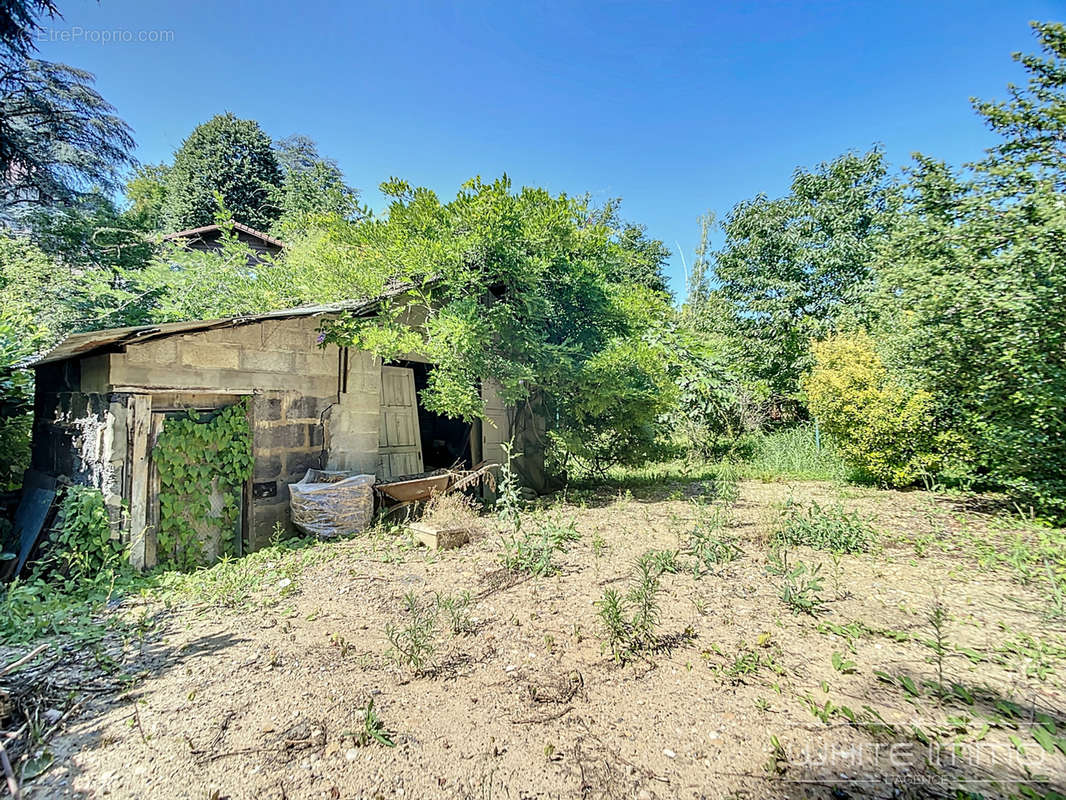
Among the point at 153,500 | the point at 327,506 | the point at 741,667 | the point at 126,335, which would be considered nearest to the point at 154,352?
the point at 126,335

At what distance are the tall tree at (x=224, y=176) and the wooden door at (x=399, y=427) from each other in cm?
1781

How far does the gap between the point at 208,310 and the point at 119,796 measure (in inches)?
331

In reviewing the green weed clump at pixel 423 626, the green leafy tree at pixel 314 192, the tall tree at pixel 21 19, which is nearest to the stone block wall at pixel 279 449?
the green weed clump at pixel 423 626

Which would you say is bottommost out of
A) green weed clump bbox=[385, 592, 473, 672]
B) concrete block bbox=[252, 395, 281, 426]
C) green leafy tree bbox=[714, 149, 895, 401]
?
green weed clump bbox=[385, 592, 473, 672]

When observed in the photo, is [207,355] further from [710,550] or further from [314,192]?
[314,192]

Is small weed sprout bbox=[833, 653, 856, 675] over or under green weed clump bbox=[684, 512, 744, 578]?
under

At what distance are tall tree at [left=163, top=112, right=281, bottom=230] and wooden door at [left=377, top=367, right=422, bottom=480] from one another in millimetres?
17807

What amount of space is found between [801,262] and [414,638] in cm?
1548

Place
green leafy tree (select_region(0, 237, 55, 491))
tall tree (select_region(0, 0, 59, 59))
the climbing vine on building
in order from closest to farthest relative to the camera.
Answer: the climbing vine on building < green leafy tree (select_region(0, 237, 55, 491)) < tall tree (select_region(0, 0, 59, 59))

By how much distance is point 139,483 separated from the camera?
4668 mm

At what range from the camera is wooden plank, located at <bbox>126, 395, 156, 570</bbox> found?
15.1ft

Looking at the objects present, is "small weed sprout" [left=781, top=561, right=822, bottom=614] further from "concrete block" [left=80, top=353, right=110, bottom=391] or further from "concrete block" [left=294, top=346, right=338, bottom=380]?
"concrete block" [left=80, top=353, right=110, bottom=391]

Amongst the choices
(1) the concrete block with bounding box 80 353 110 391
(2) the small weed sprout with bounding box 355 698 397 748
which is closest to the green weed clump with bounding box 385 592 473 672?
(2) the small weed sprout with bounding box 355 698 397 748

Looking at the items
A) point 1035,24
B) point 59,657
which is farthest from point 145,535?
point 1035,24
